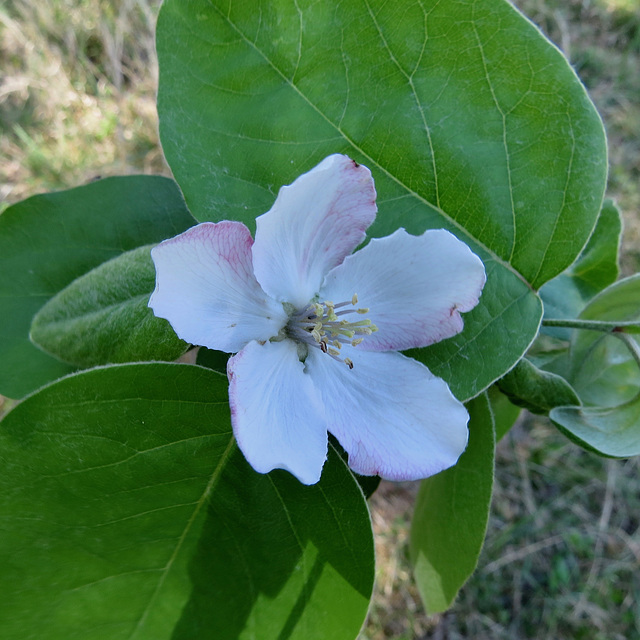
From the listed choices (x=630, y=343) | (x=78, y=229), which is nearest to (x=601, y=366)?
(x=630, y=343)

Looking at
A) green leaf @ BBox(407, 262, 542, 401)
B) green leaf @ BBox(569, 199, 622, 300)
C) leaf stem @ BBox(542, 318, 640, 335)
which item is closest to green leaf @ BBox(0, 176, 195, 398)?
green leaf @ BBox(407, 262, 542, 401)

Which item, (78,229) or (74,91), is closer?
(78,229)

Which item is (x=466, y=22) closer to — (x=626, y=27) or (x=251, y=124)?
(x=251, y=124)

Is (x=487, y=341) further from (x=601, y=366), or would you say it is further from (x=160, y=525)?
(x=160, y=525)

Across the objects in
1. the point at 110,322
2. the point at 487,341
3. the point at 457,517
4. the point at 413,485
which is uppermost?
the point at 487,341

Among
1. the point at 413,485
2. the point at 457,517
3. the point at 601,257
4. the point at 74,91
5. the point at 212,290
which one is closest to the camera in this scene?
the point at 212,290

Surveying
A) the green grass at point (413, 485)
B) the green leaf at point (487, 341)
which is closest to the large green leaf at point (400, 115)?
the green leaf at point (487, 341)
